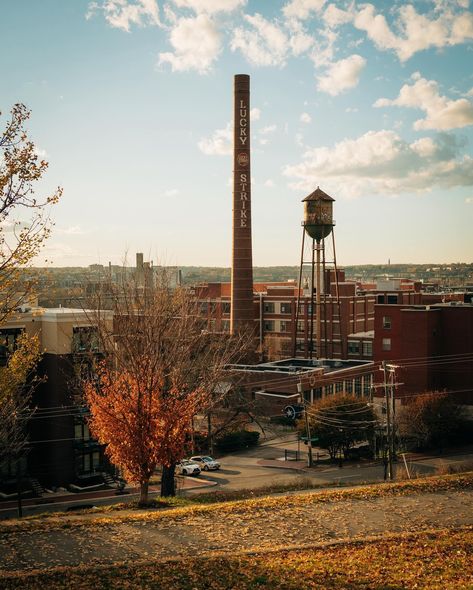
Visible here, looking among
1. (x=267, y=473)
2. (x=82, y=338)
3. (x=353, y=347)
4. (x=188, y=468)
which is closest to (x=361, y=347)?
(x=353, y=347)

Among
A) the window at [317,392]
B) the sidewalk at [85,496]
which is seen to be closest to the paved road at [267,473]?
the sidewalk at [85,496]

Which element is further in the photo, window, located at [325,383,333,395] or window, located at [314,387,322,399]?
window, located at [325,383,333,395]

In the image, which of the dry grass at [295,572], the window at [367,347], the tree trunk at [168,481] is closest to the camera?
the dry grass at [295,572]

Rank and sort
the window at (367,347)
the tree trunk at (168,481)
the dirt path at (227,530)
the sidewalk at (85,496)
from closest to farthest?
the dirt path at (227,530) < the tree trunk at (168,481) < the sidewalk at (85,496) < the window at (367,347)

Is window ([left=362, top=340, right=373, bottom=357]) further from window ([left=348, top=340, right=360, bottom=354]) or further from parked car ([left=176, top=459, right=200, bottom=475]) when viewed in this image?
parked car ([left=176, top=459, right=200, bottom=475])

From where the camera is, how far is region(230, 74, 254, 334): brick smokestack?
5525 centimetres

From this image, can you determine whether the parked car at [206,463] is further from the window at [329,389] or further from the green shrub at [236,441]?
the window at [329,389]

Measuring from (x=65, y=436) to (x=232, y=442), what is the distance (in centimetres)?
1312

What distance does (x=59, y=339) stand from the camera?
35812 millimetres

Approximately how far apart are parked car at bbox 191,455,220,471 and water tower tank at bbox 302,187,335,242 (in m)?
27.1

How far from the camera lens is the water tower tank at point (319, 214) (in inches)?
2324

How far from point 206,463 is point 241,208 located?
24.4 meters

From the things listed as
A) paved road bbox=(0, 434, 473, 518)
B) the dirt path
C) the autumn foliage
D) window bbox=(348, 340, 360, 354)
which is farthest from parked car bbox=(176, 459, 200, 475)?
window bbox=(348, 340, 360, 354)

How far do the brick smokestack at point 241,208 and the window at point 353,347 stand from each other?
16426mm
